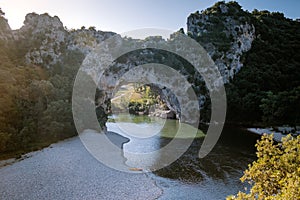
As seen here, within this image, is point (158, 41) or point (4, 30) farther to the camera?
point (158, 41)

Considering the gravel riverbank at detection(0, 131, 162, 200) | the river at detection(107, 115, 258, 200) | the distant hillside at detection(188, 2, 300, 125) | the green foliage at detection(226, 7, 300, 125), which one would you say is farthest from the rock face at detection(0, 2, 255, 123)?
the gravel riverbank at detection(0, 131, 162, 200)

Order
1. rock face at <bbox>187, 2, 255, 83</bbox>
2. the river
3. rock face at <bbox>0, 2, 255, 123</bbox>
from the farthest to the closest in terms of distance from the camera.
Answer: rock face at <bbox>187, 2, 255, 83</bbox>
rock face at <bbox>0, 2, 255, 123</bbox>
the river

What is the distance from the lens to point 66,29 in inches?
2325

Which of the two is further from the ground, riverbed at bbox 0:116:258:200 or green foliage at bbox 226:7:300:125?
green foliage at bbox 226:7:300:125

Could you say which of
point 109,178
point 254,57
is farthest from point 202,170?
point 254,57

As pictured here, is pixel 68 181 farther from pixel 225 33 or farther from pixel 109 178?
pixel 225 33

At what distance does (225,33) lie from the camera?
235 ft

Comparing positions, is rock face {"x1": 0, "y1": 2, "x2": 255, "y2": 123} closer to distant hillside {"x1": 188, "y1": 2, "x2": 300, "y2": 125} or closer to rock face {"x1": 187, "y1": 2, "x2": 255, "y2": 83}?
rock face {"x1": 187, "y1": 2, "x2": 255, "y2": 83}

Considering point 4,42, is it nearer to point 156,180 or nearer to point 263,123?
point 156,180

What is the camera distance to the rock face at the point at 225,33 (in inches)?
2638

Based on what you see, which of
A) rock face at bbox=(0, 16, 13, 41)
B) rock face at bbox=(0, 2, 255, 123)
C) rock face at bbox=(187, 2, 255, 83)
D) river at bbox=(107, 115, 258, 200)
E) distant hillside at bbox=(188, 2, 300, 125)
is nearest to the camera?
river at bbox=(107, 115, 258, 200)

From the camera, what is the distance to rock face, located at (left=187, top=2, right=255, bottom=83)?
220 feet

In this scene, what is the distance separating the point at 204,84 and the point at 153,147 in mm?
37493

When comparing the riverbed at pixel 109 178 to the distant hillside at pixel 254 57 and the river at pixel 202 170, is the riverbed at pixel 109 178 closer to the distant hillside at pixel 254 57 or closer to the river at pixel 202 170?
the river at pixel 202 170
